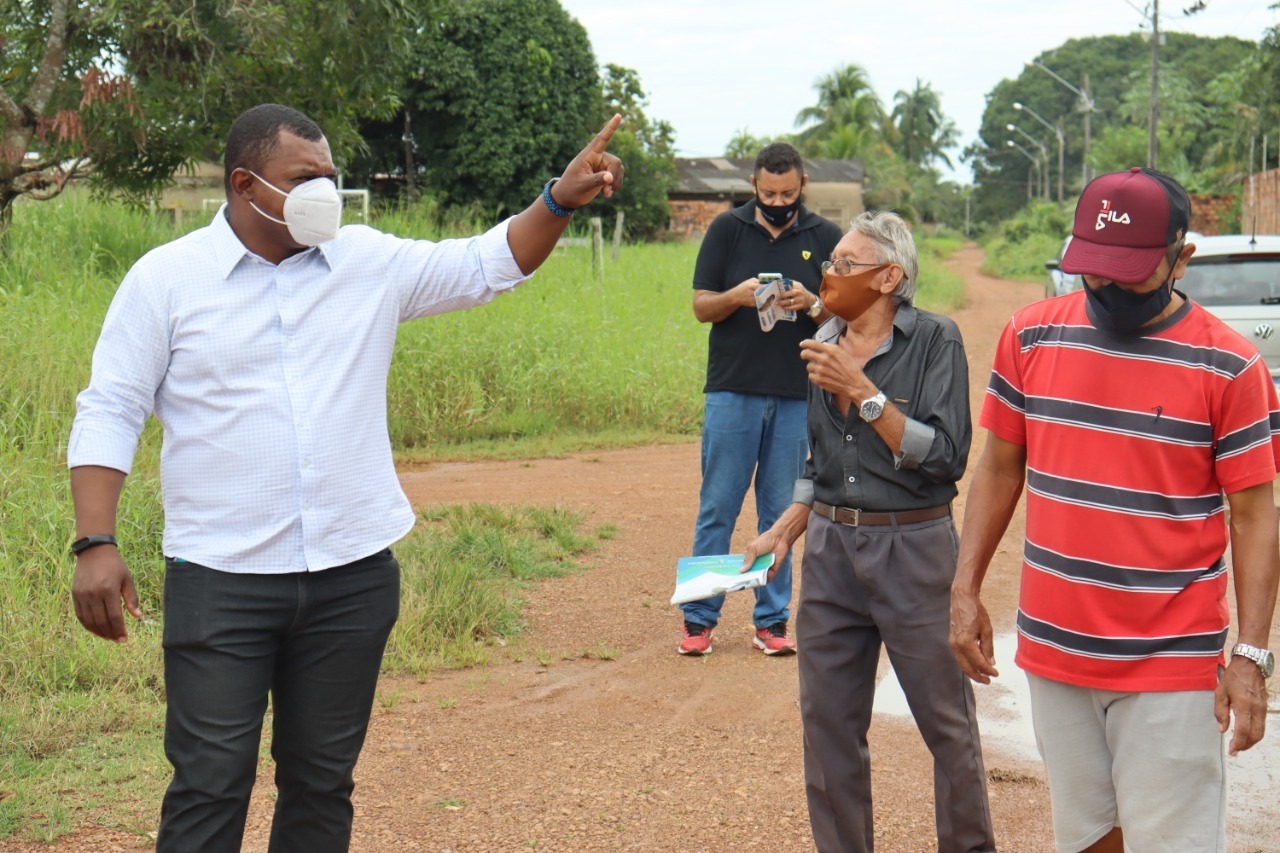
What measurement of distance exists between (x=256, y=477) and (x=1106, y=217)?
1.89 metres

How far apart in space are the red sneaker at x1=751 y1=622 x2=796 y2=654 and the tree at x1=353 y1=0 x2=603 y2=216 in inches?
788

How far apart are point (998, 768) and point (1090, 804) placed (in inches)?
73.8

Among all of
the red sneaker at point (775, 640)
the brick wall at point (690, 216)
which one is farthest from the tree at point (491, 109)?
the red sneaker at point (775, 640)

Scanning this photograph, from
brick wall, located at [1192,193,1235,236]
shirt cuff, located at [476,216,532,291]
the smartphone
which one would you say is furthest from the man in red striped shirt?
brick wall, located at [1192,193,1235,236]

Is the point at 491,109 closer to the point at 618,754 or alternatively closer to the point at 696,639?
the point at 696,639

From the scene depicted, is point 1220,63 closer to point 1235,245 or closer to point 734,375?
point 1235,245

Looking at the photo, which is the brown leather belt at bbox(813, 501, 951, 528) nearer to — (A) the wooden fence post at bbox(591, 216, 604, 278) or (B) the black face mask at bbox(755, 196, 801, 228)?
(B) the black face mask at bbox(755, 196, 801, 228)

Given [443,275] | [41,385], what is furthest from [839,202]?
[443,275]

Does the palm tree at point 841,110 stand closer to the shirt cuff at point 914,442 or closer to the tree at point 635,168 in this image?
the tree at point 635,168

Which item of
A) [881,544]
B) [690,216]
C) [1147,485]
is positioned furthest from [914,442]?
[690,216]

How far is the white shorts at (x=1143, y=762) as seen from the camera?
2.73 meters

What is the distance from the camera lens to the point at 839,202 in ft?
163

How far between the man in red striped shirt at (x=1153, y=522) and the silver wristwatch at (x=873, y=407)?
24.7 inches

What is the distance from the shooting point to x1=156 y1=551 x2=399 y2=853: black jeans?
2.82 metres
